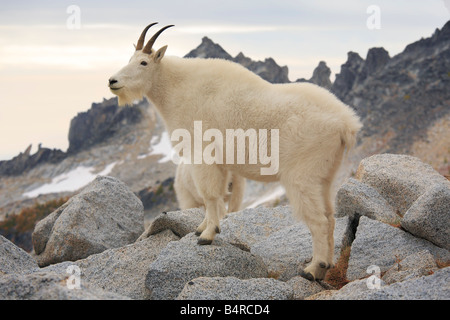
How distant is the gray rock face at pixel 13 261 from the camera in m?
8.77

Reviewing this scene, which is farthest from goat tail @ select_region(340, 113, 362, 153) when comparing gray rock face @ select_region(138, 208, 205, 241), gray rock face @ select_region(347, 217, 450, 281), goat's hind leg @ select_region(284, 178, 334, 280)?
gray rock face @ select_region(138, 208, 205, 241)

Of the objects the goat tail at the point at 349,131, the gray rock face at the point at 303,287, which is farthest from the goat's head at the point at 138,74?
the gray rock face at the point at 303,287

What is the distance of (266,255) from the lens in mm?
8859

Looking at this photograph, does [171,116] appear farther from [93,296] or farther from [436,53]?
[436,53]

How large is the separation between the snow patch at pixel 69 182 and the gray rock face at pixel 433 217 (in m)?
67.4

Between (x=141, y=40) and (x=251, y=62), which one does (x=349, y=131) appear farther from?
(x=251, y=62)

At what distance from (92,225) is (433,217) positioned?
6.29 meters

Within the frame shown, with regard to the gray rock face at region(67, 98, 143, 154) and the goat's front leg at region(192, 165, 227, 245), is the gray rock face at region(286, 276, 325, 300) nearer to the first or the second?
the goat's front leg at region(192, 165, 227, 245)

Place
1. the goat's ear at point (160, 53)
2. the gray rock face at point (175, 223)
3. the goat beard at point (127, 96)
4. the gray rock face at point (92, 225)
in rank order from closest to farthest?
the goat beard at point (127, 96), the goat's ear at point (160, 53), the gray rock face at point (175, 223), the gray rock face at point (92, 225)

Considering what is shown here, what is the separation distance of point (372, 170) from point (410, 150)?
39.0m

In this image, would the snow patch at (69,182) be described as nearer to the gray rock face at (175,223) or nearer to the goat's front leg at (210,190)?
the gray rock face at (175,223)

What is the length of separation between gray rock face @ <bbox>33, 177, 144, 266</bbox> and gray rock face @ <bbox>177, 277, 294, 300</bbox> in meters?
4.58

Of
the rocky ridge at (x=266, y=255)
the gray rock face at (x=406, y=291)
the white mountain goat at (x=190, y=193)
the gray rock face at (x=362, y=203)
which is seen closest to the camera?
the gray rock face at (x=406, y=291)

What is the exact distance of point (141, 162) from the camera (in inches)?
3027
